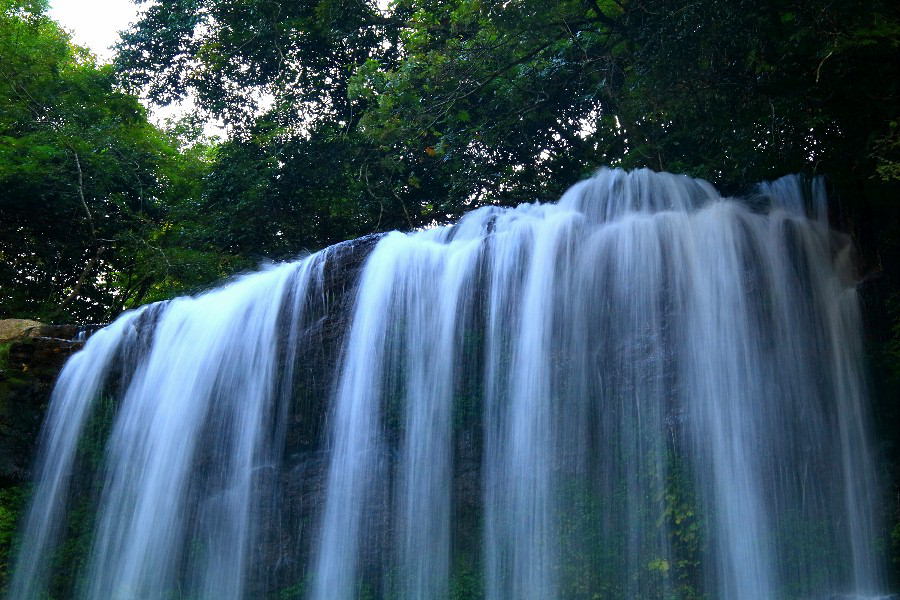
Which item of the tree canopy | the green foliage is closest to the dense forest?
the tree canopy

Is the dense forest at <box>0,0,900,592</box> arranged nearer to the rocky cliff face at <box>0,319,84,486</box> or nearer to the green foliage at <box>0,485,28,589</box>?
the rocky cliff face at <box>0,319,84,486</box>

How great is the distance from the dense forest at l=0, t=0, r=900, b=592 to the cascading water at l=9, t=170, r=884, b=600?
45.2 inches

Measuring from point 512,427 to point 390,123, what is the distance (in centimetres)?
781

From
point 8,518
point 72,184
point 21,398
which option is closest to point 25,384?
point 21,398

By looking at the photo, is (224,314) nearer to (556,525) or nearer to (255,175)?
(556,525)

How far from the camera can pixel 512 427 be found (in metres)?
7.77

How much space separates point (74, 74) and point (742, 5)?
650 inches

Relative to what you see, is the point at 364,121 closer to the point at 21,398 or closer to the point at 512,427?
the point at 21,398

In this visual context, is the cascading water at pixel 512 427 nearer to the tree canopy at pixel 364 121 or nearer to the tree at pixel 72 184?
the tree canopy at pixel 364 121

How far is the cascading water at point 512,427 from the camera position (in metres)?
7.02

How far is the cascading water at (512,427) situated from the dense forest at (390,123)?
115 centimetres

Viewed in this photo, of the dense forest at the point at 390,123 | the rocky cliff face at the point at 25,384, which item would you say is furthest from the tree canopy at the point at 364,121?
the rocky cliff face at the point at 25,384

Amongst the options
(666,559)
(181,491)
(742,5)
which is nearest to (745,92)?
(742,5)

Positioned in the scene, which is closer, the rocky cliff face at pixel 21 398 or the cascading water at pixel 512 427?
the cascading water at pixel 512 427
